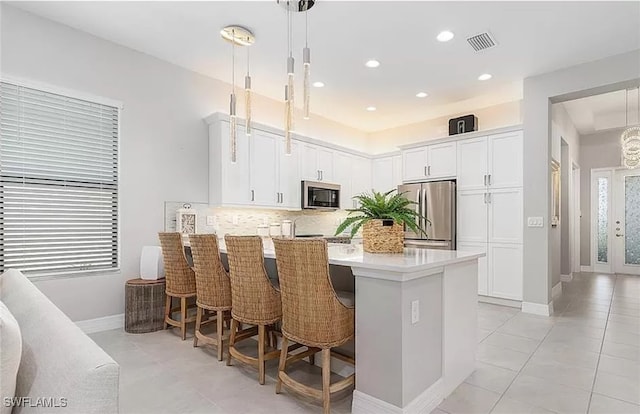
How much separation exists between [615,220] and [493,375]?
6846 mm

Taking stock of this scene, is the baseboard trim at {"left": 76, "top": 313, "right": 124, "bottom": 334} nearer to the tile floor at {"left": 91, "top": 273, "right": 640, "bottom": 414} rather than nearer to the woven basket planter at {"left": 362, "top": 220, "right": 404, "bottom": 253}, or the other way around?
the tile floor at {"left": 91, "top": 273, "right": 640, "bottom": 414}

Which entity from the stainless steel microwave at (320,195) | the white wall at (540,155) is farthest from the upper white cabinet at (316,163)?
the white wall at (540,155)

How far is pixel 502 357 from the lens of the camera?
282 cm

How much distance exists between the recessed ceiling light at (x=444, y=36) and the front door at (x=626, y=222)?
621cm

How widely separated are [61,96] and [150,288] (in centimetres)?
202

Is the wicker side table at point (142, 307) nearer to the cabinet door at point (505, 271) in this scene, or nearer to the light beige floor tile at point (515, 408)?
the light beige floor tile at point (515, 408)

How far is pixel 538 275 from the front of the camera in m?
4.20

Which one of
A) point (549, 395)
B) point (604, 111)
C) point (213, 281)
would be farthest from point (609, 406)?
point (604, 111)

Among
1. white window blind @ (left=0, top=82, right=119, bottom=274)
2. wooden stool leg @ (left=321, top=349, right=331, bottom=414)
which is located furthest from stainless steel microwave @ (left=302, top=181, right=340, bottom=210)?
wooden stool leg @ (left=321, top=349, right=331, bottom=414)

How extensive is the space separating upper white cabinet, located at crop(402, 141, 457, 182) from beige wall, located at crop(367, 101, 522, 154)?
0.71m

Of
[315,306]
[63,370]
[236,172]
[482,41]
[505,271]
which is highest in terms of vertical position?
[482,41]

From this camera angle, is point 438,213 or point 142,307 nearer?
point 142,307

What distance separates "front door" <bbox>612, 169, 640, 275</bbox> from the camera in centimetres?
697

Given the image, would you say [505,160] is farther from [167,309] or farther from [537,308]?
[167,309]
